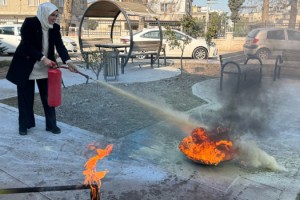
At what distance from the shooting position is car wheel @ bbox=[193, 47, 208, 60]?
15.9 metres

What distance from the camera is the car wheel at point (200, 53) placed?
52.1ft

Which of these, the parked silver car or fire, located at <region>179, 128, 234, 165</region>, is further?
the parked silver car

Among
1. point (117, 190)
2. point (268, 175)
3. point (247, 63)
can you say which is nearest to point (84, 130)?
point (117, 190)

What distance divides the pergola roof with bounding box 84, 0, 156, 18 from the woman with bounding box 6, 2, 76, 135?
7.14 meters

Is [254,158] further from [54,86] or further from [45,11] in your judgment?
[45,11]

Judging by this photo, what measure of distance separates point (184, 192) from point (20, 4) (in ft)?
171

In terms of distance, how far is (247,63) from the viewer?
33.1 ft

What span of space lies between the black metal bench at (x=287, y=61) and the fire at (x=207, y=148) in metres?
6.65

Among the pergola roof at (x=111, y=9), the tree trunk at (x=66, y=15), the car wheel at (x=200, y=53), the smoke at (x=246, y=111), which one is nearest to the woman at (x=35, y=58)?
the smoke at (x=246, y=111)

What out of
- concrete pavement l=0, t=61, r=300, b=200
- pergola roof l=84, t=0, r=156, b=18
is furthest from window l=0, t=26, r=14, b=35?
concrete pavement l=0, t=61, r=300, b=200

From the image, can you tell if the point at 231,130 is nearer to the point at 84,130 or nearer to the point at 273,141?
the point at 273,141

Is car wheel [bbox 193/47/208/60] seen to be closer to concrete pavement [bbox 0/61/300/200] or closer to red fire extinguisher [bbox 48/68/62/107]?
concrete pavement [bbox 0/61/300/200]

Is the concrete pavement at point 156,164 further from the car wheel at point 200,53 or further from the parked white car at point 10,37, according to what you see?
the parked white car at point 10,37

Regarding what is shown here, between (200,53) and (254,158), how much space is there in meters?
12.5
